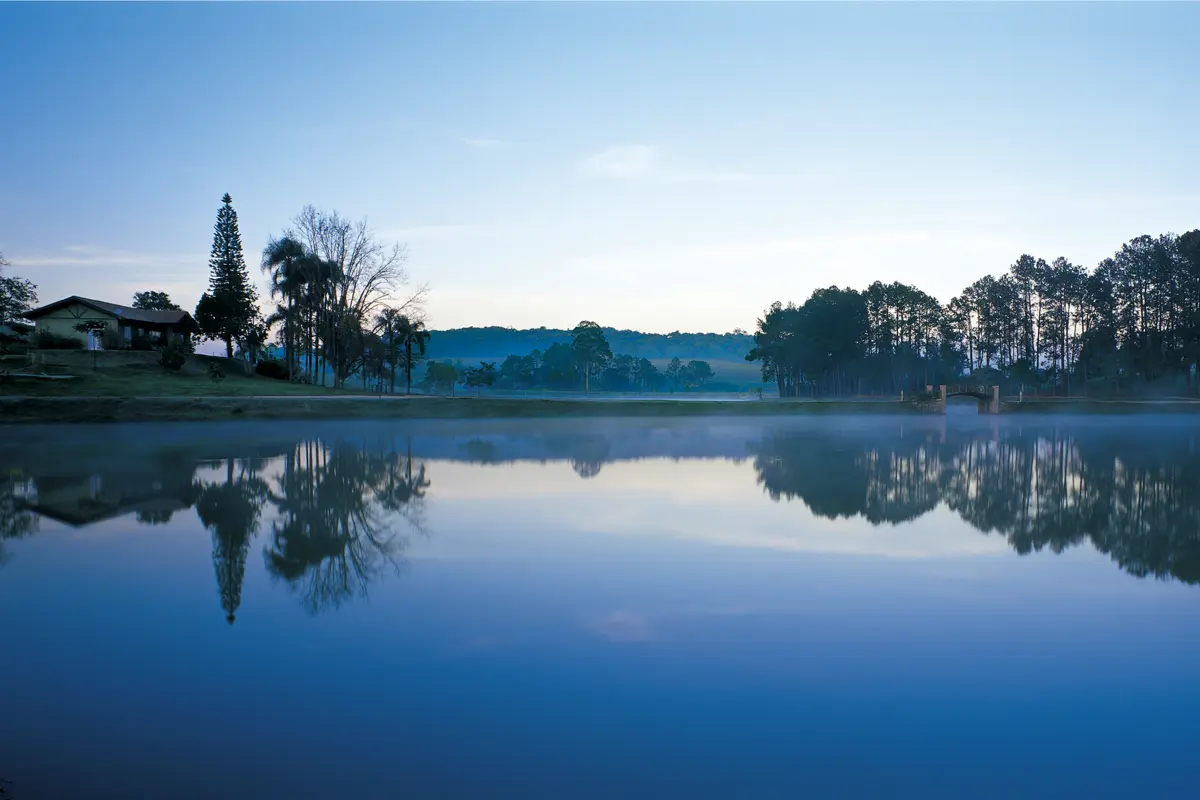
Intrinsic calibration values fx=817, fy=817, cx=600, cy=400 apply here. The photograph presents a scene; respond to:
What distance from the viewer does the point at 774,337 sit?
117 meters

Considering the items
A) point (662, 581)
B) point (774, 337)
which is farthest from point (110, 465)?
point (774, 337)

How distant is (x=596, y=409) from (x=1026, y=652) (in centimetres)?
5864

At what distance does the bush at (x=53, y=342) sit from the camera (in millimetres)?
70125

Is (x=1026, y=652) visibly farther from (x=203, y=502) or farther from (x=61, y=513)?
(x=61, y=513)

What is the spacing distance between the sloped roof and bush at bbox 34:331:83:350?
304 centimetres

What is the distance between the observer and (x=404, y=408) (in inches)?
2292

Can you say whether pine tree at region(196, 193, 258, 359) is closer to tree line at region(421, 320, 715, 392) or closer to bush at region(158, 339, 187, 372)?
bush at region(158, 339, 187, 372)

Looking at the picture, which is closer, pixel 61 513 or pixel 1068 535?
pixel 1068 535

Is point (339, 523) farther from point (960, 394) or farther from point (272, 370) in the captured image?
point (960, 394)

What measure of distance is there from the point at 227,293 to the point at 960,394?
7501cm

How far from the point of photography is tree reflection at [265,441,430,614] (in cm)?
1091

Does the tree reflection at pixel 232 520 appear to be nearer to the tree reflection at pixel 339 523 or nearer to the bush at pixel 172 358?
the tree reflection at pixel 339 523

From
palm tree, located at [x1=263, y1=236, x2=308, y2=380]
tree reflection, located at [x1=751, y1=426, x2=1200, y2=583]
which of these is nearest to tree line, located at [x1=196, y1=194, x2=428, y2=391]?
palm tree, located at [x1=263, y1=236, x2=308, y2=380]

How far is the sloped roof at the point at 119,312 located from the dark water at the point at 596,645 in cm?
6298
